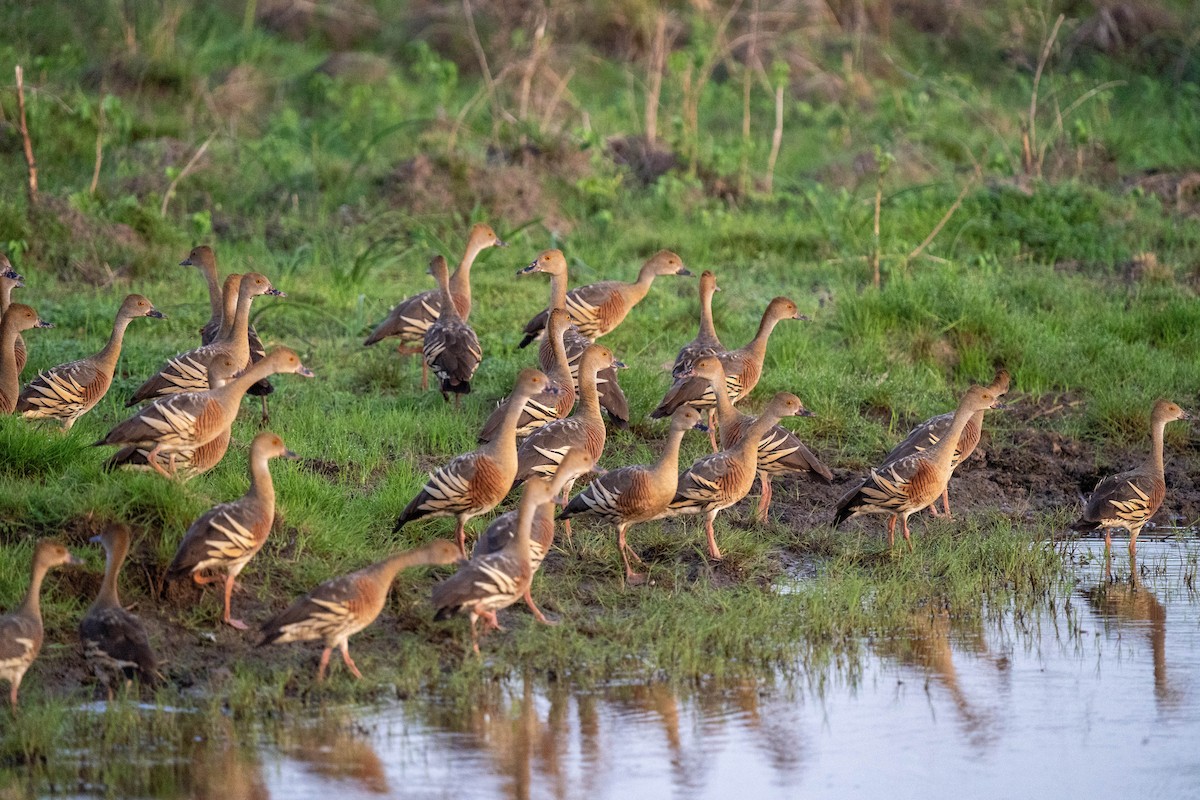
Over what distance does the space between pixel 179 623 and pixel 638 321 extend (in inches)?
229

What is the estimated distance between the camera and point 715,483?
28.0 ft

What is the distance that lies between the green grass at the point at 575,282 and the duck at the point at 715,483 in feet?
→ 0.83

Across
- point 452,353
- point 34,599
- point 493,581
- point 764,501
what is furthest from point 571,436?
point 34,599

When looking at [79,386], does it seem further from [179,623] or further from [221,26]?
[221,26]

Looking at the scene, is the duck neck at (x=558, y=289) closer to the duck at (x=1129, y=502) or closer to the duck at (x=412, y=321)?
the duck at (x=412, y=321)

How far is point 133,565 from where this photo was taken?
24.9 ft

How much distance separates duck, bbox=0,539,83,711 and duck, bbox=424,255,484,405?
3.81 m

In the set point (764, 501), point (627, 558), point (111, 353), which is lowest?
point (627, 558)

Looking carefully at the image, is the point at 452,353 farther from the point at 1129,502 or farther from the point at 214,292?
the point at 1129,502

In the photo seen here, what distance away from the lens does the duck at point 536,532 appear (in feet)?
25.0

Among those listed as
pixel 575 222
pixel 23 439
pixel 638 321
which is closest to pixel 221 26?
pixel 575 222

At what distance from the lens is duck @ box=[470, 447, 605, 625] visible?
7.63 m

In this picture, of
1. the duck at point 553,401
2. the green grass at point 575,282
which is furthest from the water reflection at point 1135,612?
the duck at point 553,401

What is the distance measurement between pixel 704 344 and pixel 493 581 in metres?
4.10
